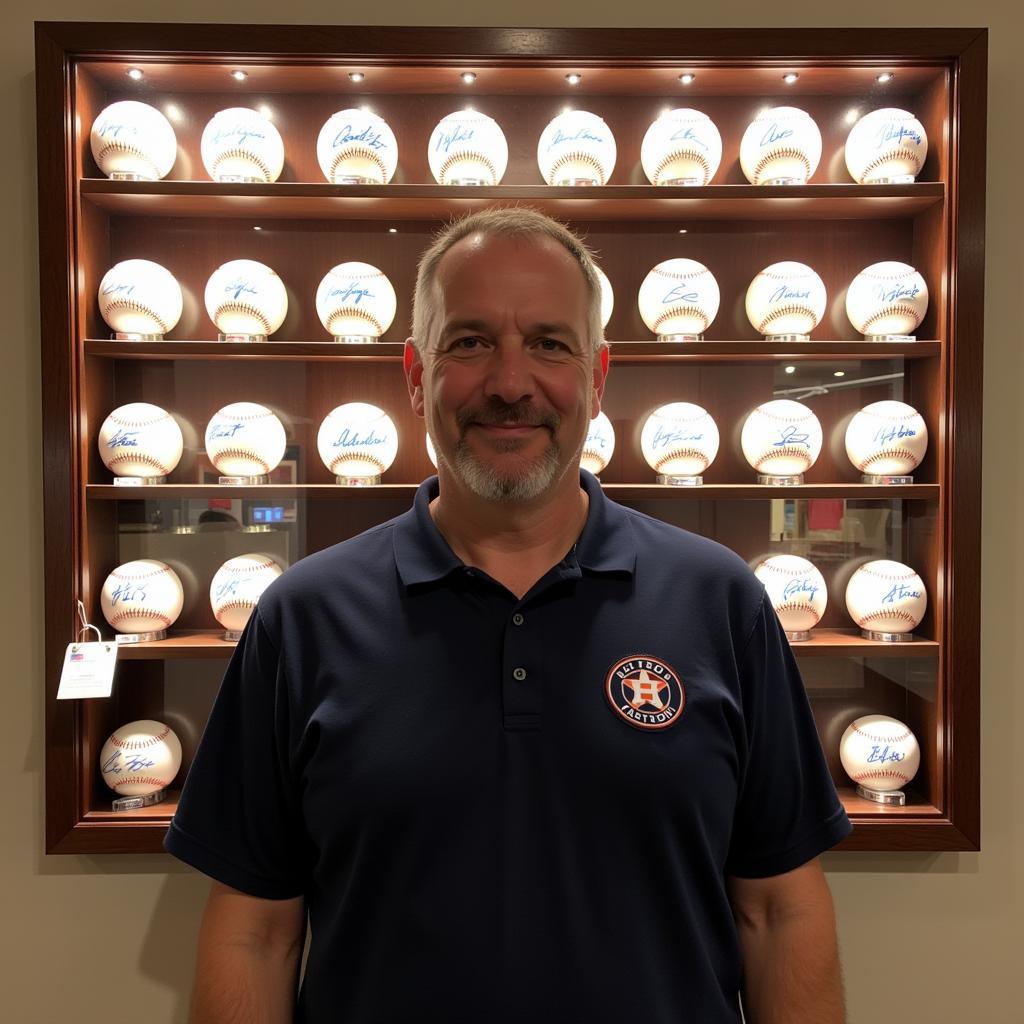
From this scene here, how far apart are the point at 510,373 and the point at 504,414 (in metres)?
0.05

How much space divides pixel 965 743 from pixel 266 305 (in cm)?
177

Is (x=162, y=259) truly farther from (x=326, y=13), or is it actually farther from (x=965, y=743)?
(x=965, y=743)

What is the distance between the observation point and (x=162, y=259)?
1.90m

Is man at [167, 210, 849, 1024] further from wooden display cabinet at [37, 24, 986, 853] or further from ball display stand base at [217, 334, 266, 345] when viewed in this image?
ball display stand base at [217, 334, 266, 345]

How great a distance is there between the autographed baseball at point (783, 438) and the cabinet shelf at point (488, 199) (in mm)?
453

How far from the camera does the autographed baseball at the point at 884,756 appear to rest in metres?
1.77

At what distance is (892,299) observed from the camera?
69.6 inches

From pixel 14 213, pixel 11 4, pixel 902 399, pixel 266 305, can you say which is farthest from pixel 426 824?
pixel 11 4

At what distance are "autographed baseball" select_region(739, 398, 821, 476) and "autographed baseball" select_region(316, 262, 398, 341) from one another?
865 mm
